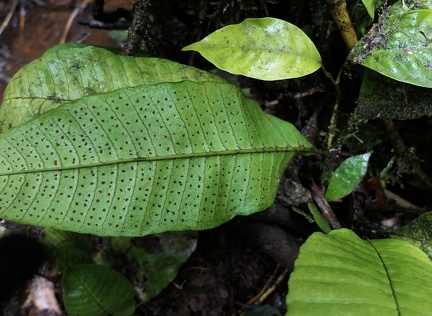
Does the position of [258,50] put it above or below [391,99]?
above

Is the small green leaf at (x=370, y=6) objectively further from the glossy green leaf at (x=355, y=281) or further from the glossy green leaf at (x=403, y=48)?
the glossy green leaf at (x=355, y=281)

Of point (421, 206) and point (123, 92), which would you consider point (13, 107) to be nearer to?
point (123, 92)

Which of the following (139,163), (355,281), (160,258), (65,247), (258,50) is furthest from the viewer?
(160,258)

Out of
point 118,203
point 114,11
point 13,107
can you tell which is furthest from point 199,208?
point 114,11

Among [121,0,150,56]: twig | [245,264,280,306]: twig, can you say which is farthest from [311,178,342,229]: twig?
[121,0,150,56]: twig

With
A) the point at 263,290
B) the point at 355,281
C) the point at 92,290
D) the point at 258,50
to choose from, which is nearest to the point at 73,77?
the point at 258,50

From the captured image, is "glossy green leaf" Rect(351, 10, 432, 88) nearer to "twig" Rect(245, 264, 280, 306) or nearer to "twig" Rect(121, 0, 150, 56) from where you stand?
"twig" Rect(121, 0, 150, 56)

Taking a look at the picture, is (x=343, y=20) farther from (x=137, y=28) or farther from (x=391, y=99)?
(x=137, y=28)
